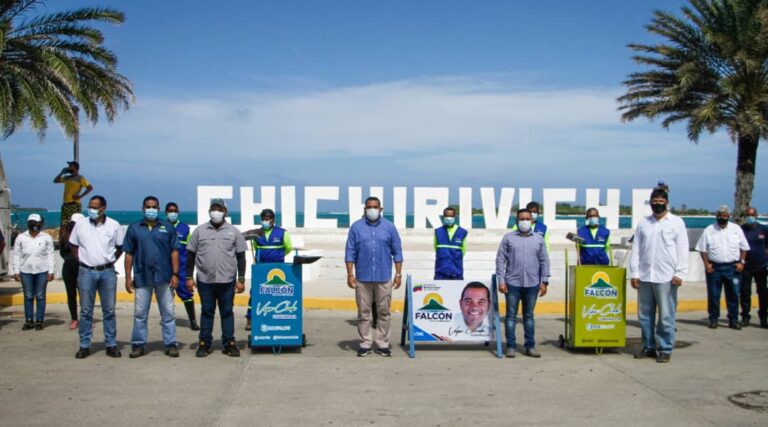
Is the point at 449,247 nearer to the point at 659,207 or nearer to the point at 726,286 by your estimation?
the point at 659,207

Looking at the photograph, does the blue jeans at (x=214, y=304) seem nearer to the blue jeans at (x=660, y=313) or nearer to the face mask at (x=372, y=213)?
the face mask at (x=372, y=213)

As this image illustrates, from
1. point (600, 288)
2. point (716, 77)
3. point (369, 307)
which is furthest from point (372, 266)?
point (716, 77)

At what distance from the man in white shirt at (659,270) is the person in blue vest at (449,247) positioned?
3.05m

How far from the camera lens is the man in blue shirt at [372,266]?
30.7 ft

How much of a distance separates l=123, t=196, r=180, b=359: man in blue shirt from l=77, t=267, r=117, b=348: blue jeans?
1.00 ft

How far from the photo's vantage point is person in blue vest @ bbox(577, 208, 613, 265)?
12094mm

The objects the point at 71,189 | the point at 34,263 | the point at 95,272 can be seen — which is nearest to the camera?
the point at 95,272

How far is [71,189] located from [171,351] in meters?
8.50

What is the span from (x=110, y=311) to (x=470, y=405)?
481 cm

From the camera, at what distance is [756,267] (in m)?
12.3

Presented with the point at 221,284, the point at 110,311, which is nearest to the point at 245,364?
the point at 221,284

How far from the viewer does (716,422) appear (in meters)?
6.50

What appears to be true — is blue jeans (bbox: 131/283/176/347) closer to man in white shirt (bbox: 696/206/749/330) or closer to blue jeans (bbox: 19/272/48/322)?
blue jeans (bbox: 19/272/48/322)

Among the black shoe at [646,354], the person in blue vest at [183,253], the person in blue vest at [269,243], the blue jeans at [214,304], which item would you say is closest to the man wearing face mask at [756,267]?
the black shoe at [646,354]
